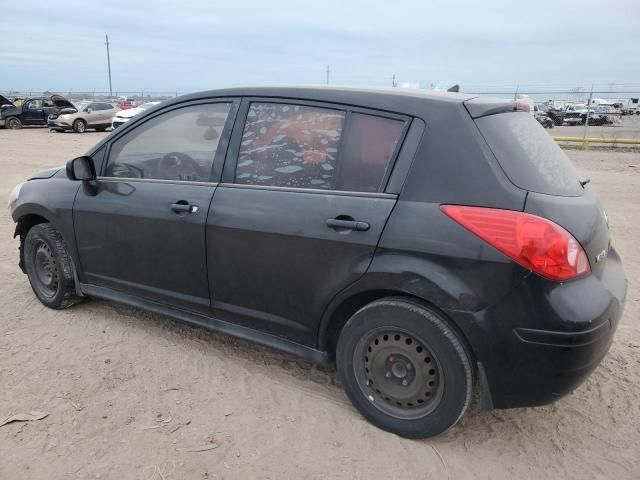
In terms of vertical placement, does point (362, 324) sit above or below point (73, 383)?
above

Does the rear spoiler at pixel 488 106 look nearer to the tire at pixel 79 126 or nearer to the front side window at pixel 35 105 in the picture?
the tire at pixel 79 126

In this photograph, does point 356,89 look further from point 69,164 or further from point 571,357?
point 69,164

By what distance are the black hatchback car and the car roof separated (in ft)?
0.03

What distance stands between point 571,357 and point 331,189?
1361 mm

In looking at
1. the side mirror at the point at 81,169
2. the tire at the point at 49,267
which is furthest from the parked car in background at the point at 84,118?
the side mirror at the point at 81,169

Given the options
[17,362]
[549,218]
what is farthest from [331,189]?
[17,362]

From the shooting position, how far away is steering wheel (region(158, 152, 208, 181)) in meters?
3.27

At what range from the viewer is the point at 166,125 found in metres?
3.46

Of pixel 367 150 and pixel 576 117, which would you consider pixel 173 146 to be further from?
pixel 576 117

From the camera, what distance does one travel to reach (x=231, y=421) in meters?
2.84

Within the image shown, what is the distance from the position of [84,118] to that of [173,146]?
80.0ft

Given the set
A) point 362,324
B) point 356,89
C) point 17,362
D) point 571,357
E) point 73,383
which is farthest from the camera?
point 17,362

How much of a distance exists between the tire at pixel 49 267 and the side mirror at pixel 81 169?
65 centimetres

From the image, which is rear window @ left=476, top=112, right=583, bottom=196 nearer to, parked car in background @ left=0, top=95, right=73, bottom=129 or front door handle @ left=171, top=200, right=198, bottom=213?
front door handle @ left=171, top=200, right=198, bottom=213
